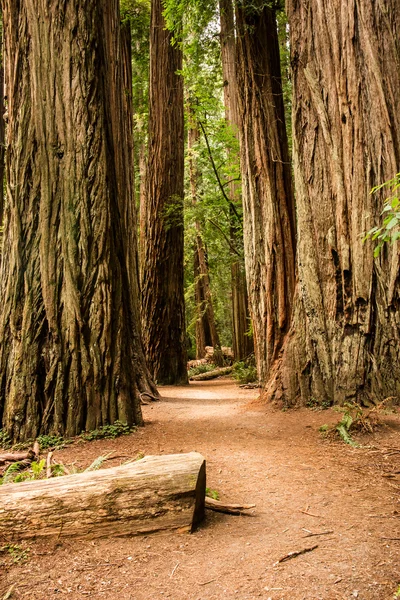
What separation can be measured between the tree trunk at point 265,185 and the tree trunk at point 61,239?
9.20ft

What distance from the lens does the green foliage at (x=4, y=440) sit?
523 cm

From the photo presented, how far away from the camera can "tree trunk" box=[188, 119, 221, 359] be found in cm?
1708

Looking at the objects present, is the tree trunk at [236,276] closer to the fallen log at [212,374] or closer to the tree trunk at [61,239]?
the fallen log at [212,374]

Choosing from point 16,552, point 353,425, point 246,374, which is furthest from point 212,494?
point 246,374

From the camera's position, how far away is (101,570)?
8.93 feet

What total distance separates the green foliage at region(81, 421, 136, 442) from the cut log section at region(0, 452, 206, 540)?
2263 mm

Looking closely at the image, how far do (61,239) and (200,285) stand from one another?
13.9 meters

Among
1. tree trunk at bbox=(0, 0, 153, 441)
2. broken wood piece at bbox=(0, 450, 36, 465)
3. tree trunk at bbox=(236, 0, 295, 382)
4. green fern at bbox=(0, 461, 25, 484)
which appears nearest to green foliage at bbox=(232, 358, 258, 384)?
tree trunk at bbox=(236, 0, 295, 382)

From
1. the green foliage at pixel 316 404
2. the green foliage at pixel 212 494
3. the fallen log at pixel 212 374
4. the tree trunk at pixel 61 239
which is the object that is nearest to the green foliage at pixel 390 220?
the green foliage at pixel 212 494

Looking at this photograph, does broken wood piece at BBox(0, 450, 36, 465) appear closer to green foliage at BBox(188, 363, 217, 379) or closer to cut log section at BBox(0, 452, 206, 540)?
cut log section at BBox(0, 452, 206, 540)

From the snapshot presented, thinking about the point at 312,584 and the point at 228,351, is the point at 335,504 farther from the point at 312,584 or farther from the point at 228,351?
the point at 228,351

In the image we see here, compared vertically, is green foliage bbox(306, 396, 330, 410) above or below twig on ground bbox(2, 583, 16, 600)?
above

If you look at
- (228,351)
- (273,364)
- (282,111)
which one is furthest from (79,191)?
(228,351)

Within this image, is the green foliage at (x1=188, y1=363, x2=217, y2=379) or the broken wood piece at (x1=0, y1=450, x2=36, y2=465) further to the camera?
the green foliage at (x1=188, y1=363, x2=217, y2=379)
